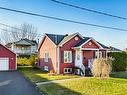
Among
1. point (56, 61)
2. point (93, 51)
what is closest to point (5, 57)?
point (56, 61)

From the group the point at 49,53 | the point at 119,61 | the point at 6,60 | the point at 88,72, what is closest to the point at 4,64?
the point at 6,60

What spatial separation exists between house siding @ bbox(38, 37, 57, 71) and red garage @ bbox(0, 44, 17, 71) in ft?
14.4

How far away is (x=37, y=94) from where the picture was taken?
1594cm

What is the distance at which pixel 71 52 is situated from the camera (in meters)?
30.1

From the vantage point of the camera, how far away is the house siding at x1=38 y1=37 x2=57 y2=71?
3020cm

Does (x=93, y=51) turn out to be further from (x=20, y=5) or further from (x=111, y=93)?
(x=20, y=5)

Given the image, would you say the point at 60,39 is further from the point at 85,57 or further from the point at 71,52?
the point at 85,57

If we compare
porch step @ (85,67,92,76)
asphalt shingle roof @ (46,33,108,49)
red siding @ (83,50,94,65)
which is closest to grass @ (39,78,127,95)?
porch step @ (85,67,92,76)

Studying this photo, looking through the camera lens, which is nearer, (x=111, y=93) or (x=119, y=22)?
(x=111, y=93)

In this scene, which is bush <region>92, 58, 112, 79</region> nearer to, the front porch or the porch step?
the porch step

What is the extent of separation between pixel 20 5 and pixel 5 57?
22.5 m

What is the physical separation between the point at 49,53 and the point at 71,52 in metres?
3.83

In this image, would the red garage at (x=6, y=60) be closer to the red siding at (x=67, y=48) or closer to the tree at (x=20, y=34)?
the red siding at (x=67, y=48)

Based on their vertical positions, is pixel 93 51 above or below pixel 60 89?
above
